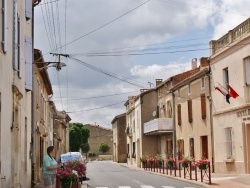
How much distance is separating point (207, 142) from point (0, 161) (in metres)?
24.2

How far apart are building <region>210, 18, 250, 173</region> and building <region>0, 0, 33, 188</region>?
12.5 metres

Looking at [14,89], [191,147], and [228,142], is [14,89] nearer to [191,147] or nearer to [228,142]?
[228,142]

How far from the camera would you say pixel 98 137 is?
112 m

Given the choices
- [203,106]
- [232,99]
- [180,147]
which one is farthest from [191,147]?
[232,99]

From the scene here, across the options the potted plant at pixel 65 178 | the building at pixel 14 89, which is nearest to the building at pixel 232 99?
the building at pixel 14 89

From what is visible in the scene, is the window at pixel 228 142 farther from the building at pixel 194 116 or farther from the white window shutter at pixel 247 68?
the white window shutter at pixel 247 68

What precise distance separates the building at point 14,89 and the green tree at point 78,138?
78329 millimetres

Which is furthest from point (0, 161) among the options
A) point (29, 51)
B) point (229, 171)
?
point (229, 171)

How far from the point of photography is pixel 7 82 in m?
12.1

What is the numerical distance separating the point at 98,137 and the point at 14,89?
98.9 metres

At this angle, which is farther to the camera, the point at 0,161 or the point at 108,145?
the point at 108,145

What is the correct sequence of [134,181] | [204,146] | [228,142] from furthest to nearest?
1. [204,146]
2. [228,142]
3. [134,181]

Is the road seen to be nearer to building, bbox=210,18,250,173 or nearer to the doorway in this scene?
building, bbox=210,18,250,173

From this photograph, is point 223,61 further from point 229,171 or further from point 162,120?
point 162,120
